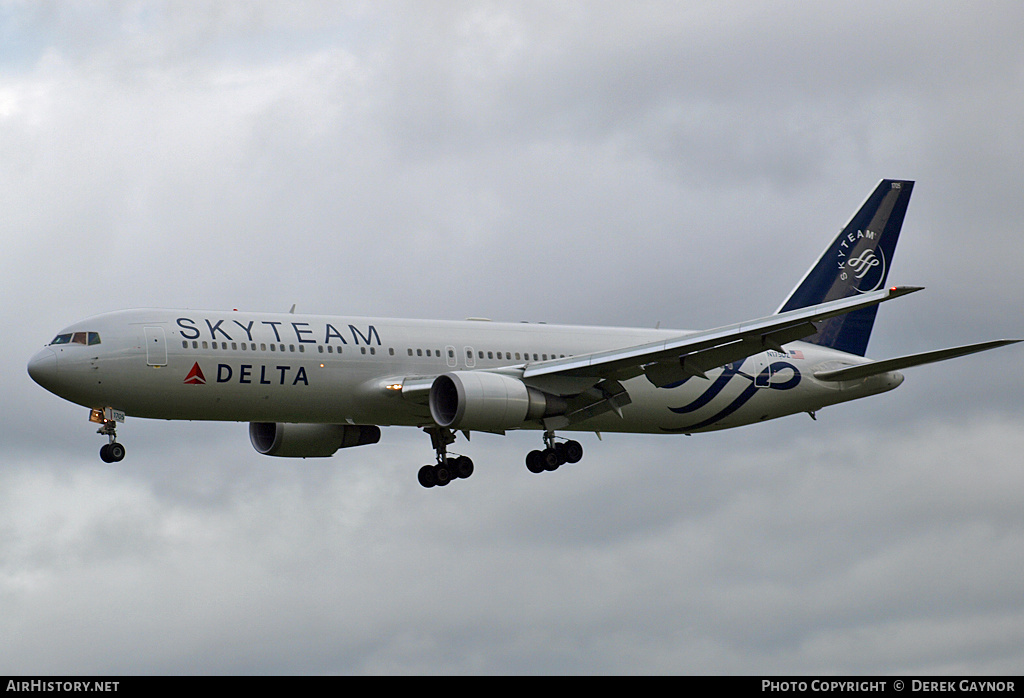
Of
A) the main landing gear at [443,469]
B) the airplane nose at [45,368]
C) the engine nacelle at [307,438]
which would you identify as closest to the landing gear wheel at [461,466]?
the main landing gear at [443,469]

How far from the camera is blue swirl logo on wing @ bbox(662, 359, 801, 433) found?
52531 millimetres

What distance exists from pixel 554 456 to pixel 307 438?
9.11 metres

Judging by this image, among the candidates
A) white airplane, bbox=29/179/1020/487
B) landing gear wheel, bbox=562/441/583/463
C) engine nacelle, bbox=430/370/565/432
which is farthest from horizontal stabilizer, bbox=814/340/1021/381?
engine nacelle, bbox=430/370/565/432

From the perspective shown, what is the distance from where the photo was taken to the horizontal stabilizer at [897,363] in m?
44.0

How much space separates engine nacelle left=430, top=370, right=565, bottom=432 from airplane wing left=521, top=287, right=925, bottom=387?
2.80ft

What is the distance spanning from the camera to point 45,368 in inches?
1734

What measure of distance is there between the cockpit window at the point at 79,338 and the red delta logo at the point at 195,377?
2779 millimetres

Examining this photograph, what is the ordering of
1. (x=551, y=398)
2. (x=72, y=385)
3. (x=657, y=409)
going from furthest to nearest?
(x=657, y=409)
(x=551, y=398)
(x=72, y=385)

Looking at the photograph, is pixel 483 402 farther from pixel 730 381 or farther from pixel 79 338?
pixel 79 338

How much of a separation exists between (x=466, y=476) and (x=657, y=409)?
276 inches
